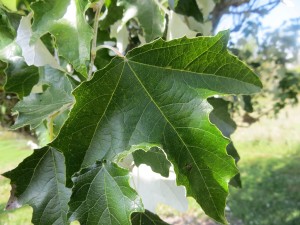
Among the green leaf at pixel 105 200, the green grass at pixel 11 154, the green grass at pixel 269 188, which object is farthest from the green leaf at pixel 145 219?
the green grass at pixel 269 188

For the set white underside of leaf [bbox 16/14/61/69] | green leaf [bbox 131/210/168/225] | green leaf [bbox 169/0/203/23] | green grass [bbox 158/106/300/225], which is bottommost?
green grass [bbox 158/106/300/225]

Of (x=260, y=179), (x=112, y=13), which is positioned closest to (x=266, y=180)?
(x=260, y=179)

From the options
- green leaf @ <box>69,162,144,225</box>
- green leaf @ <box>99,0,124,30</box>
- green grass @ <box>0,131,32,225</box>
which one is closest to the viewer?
green leaf @ <box>69,162,144,225</box>

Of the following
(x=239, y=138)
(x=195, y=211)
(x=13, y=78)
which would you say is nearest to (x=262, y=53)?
(x=195, y=211)

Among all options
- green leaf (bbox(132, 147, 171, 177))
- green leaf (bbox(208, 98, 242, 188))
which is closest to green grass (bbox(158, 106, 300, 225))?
green leaf (bbox(208, 98, 242, 188))

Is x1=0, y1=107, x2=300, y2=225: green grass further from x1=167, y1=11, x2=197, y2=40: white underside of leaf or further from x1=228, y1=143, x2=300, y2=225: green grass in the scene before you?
x1=167, y1=11, x2=197, y2=40: white underside of leaf

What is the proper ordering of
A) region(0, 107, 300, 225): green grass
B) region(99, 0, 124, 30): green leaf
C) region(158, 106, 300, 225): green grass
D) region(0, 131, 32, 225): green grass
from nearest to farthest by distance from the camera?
region(99, 0, 124, 30): green leaf → region(0, 131, 32, 225): green grass → region(0, 107, 300, 225): green grass → region(158, 106, 300, 225): green grass

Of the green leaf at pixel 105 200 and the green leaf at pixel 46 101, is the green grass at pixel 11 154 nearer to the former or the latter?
the green leaf at pixel 46 101

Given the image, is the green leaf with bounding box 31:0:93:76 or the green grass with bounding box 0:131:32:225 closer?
the green leaf with bounding box 31:0:93:76
